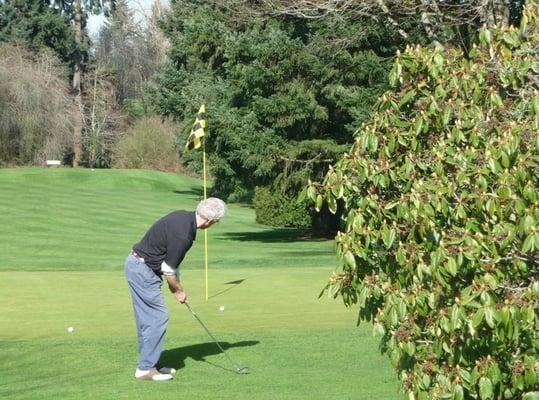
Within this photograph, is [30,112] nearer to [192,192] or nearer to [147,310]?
[192,192]

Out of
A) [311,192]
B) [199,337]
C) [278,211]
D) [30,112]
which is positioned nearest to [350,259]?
[311,192]

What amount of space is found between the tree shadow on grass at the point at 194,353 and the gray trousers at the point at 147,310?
0.68 metres

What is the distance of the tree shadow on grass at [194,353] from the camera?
1054 centimetres

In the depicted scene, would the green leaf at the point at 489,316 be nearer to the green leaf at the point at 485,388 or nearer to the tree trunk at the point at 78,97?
the green leaf at the point at 485,388

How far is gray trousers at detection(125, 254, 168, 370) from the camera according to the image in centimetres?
973

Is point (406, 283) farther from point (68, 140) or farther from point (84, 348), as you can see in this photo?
point (68, 140)

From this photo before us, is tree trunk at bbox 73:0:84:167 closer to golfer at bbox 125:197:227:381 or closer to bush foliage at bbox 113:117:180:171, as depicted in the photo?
bush foliage at bbox 113:117:180:171

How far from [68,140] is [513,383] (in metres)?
61.9

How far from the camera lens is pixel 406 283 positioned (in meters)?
5.69

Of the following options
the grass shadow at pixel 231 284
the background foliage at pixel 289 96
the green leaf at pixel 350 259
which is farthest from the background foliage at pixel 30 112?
the green leaf at pixel 350 259

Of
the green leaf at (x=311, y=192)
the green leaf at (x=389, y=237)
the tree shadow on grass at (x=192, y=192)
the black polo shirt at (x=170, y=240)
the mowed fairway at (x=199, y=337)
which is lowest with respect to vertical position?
the tree shadow on grass at (x=192, y=192)

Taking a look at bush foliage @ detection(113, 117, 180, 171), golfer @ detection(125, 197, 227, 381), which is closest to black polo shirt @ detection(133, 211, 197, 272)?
golfer @ detection(125, 197, 227, 381)

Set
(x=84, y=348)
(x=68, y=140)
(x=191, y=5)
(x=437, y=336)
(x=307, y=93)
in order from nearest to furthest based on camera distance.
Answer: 1. (x=437, y=336)
2. (x=84, y=348)
3. (x=307, y=93)
4. (x=191, y=5)
5. (x=68, y=140)

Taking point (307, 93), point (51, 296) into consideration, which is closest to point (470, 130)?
point (51, 296)
